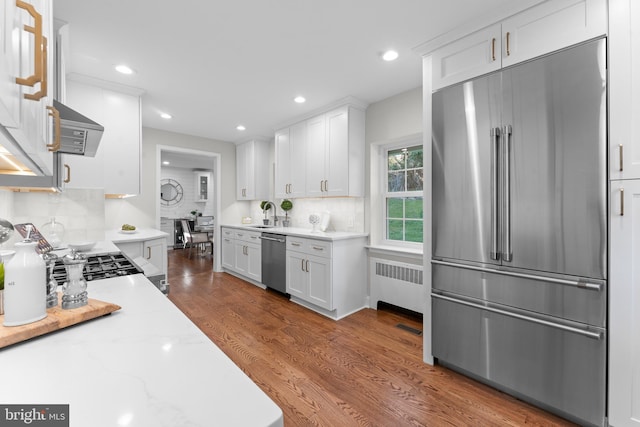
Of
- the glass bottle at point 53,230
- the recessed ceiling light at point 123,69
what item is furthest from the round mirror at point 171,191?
the recessed ceiling light at point 123,69

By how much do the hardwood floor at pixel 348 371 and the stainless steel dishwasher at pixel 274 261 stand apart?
0.36 metres

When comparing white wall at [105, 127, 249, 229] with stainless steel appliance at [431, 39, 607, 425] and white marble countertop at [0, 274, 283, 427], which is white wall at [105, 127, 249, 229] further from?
stainless steel appliance at [431, 39, 607, 425]

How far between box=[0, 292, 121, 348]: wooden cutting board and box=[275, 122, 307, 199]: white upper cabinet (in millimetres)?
3048

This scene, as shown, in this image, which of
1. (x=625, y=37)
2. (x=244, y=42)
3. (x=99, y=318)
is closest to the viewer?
(x=99, y=318)

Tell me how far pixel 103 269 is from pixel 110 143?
1.84 metres

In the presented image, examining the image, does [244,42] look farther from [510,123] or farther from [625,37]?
[625,37]

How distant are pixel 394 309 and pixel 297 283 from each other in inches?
48.0

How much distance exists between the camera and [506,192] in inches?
68.9

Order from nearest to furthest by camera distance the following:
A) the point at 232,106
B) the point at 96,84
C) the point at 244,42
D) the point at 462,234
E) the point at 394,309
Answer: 1. the point at 462,234
2. the point at 244,42
3. the point at 96,84
4. the point at 394,309
5. the point at 232,106

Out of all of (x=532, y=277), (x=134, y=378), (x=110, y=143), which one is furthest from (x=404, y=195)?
(x=110, y=143)

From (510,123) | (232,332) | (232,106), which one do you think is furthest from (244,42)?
(232,332)

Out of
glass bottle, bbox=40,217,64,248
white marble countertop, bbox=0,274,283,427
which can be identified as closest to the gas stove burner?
white marble countertop, bbox=0,274,283,427

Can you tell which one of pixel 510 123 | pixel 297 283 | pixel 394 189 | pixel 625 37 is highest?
pixel 625 37

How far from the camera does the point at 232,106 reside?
3516mm
